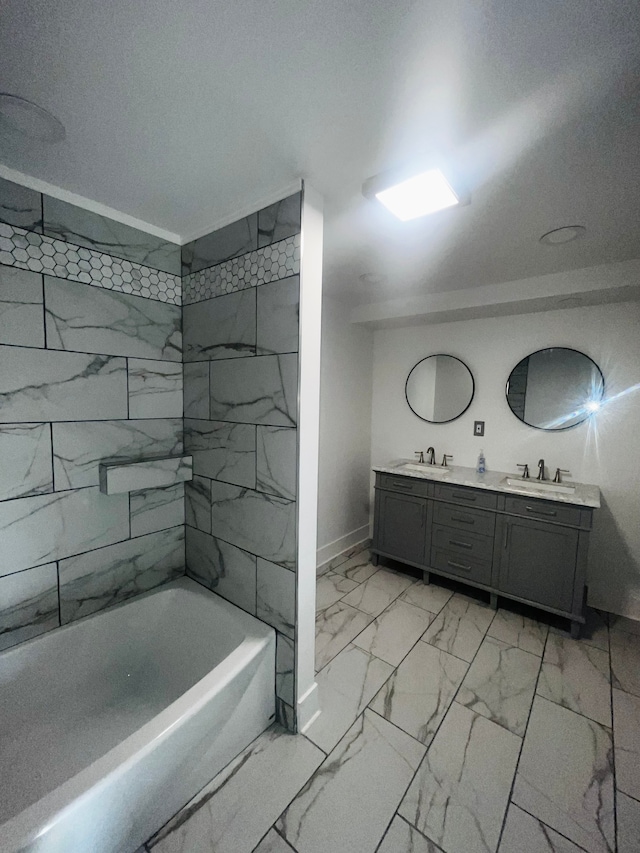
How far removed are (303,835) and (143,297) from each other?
7.78ft

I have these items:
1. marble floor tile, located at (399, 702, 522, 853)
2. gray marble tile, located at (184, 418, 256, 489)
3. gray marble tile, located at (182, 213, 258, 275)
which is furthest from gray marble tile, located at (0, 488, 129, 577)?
marble floor tile, located at (399, 702, 522, 853)

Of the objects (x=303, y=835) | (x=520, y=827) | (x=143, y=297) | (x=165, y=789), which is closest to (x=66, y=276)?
(x=143, y=297)

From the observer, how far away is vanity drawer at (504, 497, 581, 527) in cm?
218

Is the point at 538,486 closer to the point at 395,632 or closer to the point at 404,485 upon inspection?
the point at 404,485

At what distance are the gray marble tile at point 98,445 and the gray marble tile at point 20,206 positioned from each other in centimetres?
85

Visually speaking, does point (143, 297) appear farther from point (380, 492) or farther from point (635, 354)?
point (635, 354)

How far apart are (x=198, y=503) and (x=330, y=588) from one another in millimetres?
1413

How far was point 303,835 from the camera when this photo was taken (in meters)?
1.19

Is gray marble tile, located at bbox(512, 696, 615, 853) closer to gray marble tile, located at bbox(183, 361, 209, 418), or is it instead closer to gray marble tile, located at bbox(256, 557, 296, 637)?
gray marble tile, located at bbox(256, 557, 296, 637)

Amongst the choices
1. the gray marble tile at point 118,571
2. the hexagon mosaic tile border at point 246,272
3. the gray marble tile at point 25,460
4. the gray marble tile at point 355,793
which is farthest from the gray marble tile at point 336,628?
the hexagon mosaic tile border at point 246,272

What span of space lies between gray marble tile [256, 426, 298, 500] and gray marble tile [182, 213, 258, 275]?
0.87 metres

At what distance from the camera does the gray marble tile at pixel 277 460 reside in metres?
1.51

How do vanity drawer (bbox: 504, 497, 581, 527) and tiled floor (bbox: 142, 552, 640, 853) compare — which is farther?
vanity drawer (bbox: 504, 497, 581, 527)

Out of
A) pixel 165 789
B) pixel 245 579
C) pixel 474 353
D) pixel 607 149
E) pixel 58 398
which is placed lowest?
pixel 165 789
